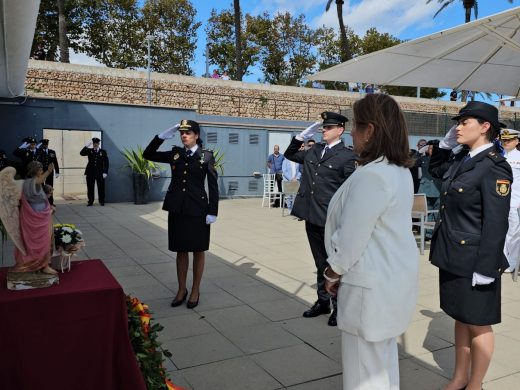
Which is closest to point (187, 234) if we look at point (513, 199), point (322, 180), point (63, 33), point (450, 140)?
point (322, 180)

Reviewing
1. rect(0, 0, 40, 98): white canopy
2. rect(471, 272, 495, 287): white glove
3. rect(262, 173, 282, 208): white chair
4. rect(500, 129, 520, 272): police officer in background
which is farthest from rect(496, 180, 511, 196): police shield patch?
rect(262, 173, 282, 208): white chair

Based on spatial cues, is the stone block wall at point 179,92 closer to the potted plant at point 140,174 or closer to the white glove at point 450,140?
the potted plant at point 140,174

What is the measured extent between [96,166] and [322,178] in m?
9.44

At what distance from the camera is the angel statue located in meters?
2.28

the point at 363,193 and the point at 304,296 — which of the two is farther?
the point at 304,296

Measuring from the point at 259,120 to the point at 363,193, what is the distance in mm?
14079

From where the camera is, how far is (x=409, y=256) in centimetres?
202

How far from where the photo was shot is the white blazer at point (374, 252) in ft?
6.23

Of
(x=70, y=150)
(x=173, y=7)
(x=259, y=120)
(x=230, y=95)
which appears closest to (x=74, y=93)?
(x=70, y=150)

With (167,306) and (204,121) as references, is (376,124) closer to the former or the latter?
(167,306)

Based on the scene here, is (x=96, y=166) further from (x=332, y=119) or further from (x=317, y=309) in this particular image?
(x=332, y=119)

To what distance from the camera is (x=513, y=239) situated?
577 centimetres

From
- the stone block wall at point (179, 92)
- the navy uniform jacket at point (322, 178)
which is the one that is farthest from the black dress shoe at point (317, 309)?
the stone block wall at point (179, 92)

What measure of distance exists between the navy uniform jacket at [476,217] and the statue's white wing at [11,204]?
231 centimetres
